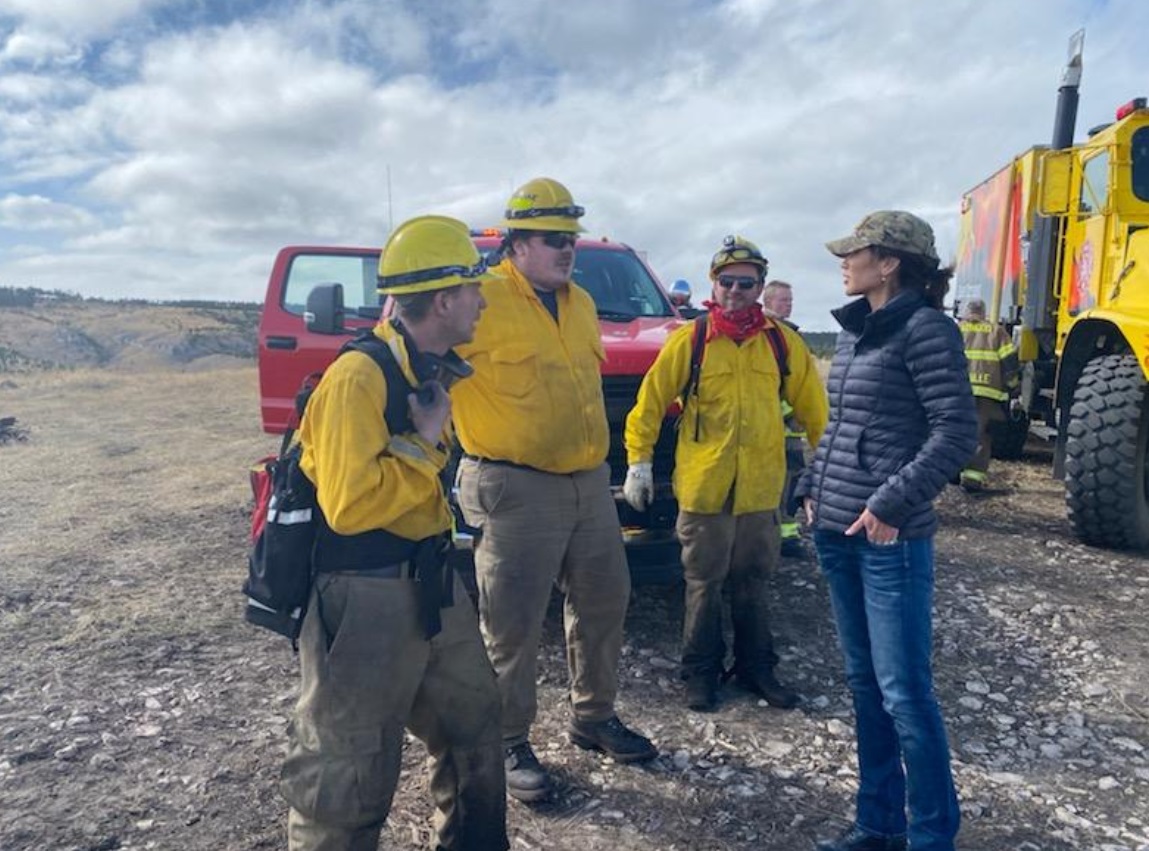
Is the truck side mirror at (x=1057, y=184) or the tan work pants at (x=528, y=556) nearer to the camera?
the tan work pants at (x=528, y=556)

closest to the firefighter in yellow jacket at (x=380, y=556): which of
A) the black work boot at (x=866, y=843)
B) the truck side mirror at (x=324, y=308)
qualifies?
the black work boot at (x=866, y=843)

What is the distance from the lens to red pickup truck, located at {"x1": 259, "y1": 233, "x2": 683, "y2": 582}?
438cm

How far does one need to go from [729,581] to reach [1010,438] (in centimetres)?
674

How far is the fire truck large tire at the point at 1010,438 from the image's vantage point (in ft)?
30.7

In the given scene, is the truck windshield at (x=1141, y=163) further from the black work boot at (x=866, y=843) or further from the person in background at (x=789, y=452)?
the black work boot at (x=866, y=843)

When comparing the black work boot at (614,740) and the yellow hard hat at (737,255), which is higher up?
the yellow hard hat at (737,255)

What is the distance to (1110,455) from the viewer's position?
5.87m

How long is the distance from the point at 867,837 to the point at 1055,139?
703 centimetres

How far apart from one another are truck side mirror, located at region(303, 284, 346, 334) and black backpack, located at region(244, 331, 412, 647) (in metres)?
2.77

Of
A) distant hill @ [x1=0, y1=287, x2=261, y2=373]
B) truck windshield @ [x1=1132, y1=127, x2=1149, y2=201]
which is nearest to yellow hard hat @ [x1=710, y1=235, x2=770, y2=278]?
truck windshield @ [x1=1132, y1=127, x2=1149, y2=201]

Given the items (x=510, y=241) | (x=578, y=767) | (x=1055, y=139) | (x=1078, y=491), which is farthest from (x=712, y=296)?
(x=1055, y=139)

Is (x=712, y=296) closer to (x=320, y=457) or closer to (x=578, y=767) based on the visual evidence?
(x=578, y=767)

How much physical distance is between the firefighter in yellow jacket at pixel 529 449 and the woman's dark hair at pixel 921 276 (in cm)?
116

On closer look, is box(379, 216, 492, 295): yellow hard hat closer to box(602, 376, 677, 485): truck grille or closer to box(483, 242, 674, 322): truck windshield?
box(602, 376, 677, 485): truck grille
